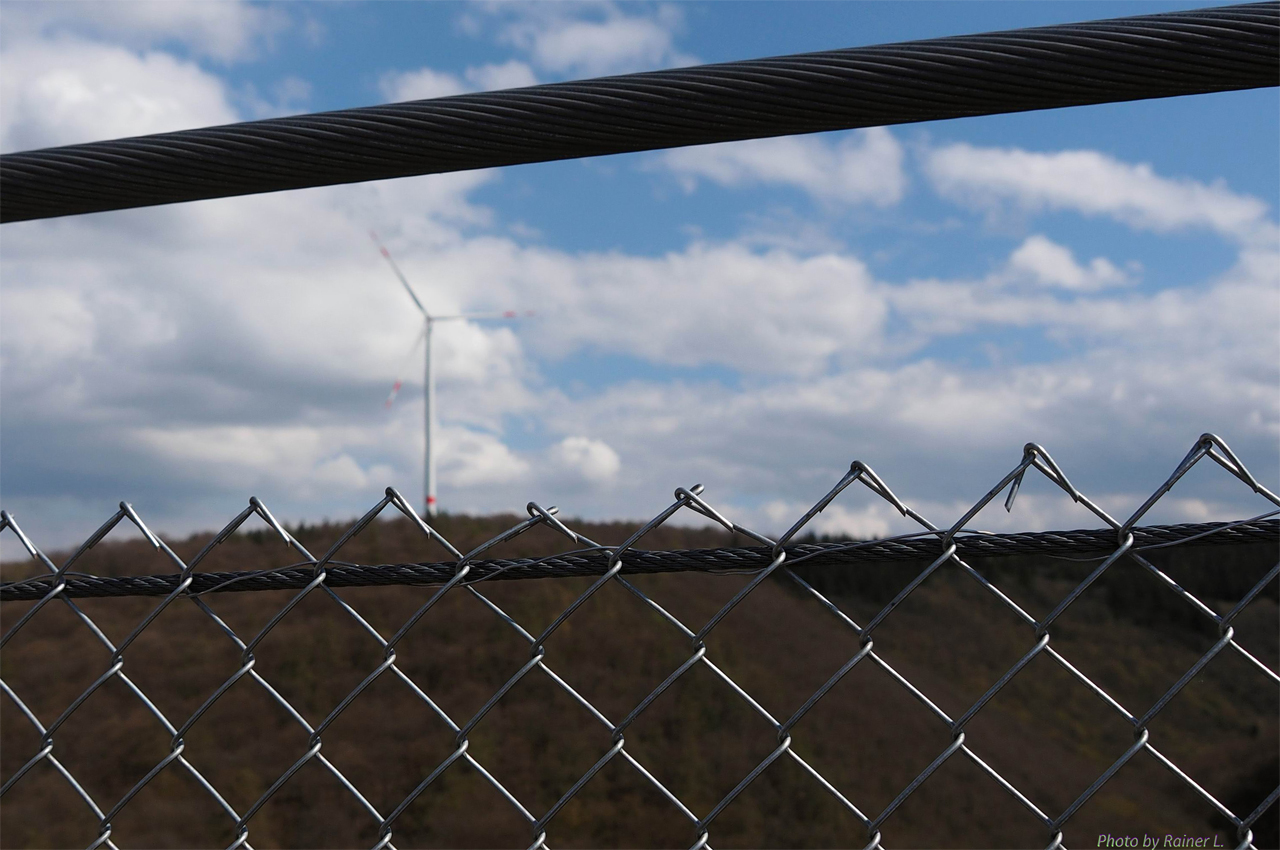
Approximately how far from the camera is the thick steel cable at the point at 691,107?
1.41 metres

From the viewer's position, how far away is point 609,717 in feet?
35.6

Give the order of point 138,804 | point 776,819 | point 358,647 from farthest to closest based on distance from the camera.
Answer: point 358,647
point 776,819
point 138,804

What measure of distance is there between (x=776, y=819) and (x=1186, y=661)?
11329 millimetres

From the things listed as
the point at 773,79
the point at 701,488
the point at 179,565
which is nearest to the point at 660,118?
the point at 773,79

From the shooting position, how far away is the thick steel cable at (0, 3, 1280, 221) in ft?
4.61

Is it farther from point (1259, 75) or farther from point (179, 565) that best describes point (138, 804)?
point (1259, 75)

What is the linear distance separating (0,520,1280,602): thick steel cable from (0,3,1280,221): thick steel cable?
27.1 inches

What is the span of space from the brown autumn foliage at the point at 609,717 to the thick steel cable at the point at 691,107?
6096 millimetres

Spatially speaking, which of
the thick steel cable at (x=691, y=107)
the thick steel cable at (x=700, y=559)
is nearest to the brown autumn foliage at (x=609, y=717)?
the thick steel cable at (x=700, y=559)

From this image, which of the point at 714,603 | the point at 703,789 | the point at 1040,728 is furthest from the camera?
the point at 714,603

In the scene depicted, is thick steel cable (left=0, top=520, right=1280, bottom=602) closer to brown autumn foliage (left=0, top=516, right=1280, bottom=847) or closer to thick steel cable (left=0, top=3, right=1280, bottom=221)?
thick steel cable (left=0, top=3, right=1280, bottom=221)

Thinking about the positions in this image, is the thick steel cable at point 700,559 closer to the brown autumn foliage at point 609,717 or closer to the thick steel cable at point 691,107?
the thick steel cable at point 691,107

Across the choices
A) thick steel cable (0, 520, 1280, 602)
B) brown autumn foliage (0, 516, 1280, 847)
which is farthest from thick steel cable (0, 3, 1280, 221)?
brown autumn foliage (0, 516, 1280, 847)

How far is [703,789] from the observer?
10461mm
